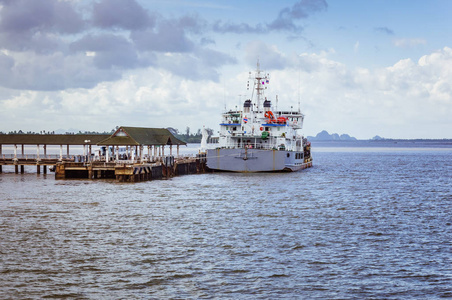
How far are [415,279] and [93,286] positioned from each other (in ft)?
40.1

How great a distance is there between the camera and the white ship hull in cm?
6862

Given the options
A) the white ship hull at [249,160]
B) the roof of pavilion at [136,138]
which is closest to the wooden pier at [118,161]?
the roof of pavilion at [136,138]

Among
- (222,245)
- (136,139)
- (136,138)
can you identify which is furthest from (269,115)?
(222,245)

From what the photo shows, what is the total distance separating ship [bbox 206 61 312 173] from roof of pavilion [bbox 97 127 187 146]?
6.56 m

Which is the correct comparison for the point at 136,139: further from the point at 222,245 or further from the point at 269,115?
the point at 222,245

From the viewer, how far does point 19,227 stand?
30.9 meters

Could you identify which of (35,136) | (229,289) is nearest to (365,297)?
(229,289)

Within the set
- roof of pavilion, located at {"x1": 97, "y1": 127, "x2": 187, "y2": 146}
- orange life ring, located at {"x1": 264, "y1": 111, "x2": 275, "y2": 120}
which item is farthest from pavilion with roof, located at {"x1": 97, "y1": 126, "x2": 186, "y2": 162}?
orange life ring, located at {"x1": 264, "y1": 111, "x2": 275, "y2": 120}

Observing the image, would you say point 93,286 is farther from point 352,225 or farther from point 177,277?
point 352,225

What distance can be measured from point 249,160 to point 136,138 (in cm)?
1464

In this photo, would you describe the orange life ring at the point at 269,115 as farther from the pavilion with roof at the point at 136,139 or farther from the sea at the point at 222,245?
the sea at the point at 222,245

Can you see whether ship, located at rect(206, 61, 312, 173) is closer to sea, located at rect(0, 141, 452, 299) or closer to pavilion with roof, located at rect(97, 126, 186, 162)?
pavilion with roof, located at rect(97, 126, 186, 162)

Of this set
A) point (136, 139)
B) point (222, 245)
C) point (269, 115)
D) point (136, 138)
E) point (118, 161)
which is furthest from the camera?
point (269, 115)

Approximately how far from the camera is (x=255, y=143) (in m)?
Answer: 70.7
